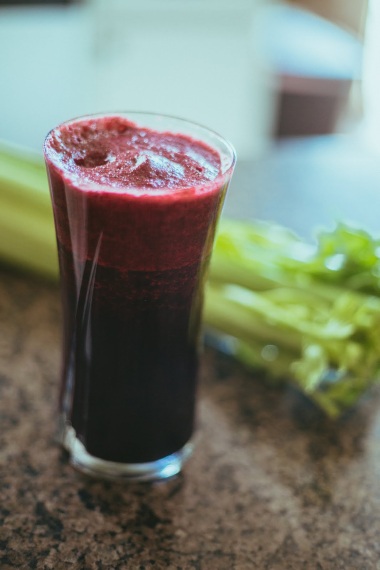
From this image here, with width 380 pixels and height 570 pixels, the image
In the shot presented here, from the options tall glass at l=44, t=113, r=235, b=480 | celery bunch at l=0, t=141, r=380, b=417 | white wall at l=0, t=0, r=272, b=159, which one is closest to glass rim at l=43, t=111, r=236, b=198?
tall glass at l=44, t=113, r=235, b=480

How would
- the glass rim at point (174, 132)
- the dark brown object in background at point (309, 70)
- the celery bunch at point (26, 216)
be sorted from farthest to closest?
1. the dark brown object in background at point (309, 70)
2. the celery bunch at point (26, 216)
3. the glass rim at point (174, 132)

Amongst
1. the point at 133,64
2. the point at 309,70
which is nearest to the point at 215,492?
the point at 309,70

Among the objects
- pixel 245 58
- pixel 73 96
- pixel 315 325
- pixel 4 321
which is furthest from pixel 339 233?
pixel 245 58

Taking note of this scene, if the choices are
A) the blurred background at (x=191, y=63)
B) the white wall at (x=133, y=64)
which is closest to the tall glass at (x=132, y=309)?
the blurred background at (x=191, y=63)

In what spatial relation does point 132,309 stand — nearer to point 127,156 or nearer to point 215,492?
point 127,156

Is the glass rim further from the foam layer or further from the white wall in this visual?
the white wall

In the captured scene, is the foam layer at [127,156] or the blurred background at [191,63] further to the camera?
the blurred background at [191,63]

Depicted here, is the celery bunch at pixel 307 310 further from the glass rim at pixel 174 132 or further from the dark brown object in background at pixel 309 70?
the dark brown object in background at pixel 309 70
